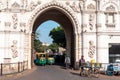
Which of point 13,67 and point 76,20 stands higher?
point 76,20

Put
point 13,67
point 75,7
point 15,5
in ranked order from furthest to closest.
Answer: point 75,7
point 15,5
point 13,67

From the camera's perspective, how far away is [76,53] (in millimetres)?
37531

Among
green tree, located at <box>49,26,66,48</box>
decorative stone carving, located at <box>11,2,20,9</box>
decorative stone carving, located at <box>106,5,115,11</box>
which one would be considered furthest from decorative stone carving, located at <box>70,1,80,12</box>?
green tree, located at <box>49,26,66,48</box>

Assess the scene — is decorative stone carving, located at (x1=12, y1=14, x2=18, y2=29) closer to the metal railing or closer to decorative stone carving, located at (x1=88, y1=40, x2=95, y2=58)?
the metal railing

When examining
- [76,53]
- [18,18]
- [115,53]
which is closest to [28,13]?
[18,18]

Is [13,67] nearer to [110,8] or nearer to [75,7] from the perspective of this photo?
[75,7]

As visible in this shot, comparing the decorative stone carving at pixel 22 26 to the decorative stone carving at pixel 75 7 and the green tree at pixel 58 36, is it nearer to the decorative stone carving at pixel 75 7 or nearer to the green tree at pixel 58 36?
the decorative stone carving at pixel 75 7

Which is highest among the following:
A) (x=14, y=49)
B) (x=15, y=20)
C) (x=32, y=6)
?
(x=32, y=6)

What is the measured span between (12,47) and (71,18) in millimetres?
6717

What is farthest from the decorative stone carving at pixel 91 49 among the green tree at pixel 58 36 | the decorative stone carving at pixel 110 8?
the green tree at pixel 58 36

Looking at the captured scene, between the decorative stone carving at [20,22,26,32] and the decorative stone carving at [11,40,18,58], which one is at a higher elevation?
the decorative stone carving at [20,22,26,32]

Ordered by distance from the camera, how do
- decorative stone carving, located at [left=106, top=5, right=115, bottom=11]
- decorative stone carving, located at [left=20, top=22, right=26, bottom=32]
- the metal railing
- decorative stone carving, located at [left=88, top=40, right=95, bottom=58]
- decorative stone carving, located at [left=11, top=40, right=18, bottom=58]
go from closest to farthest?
the metal railing → decorative stone carving, located at [left=11, top=40, right=18, bottom=58] → decorative stone carving, located at [left=20, top=22, right=26, bottom=32] → decorative stone carving, located at [left=88, top=40, right=95, bottom=58] → decorative stone carving, located at [left=106, top=5, right=115, bottom=11]

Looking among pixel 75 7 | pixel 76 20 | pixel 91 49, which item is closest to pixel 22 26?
pixel 76 20

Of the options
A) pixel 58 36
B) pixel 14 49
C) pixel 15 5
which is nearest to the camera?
pixel 14 49
